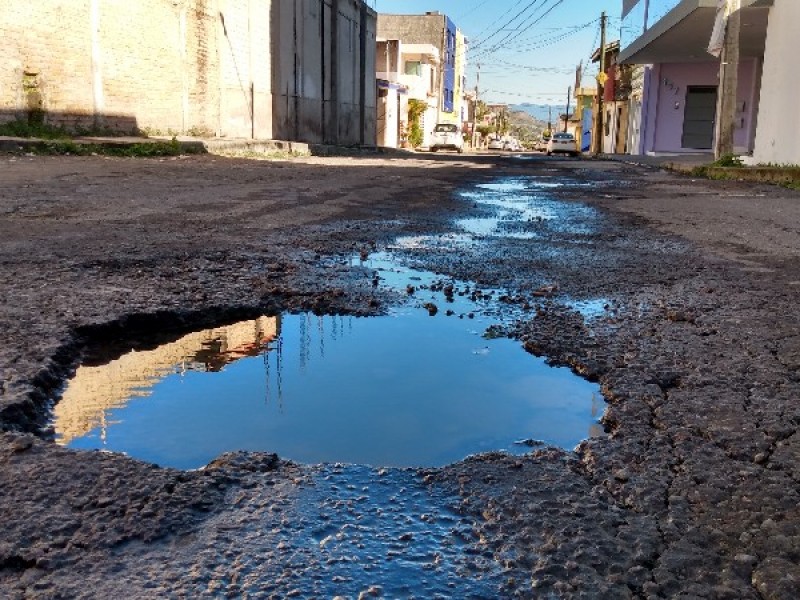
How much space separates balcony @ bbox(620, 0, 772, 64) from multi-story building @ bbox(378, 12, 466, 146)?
2562 cm

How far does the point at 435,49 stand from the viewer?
51.0m

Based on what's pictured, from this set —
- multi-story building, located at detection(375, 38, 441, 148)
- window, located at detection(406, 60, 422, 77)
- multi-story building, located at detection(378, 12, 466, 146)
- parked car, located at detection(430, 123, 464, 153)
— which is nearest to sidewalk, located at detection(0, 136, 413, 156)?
multi-story building, located at detection(375, 38, 441, 148)

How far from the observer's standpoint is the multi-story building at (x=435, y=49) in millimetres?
50969

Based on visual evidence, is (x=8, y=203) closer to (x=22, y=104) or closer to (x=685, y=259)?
(x=685, y=259)

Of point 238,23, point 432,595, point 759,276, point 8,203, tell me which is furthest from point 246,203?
point 238,23

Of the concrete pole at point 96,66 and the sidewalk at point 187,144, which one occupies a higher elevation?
the concrete pole at point 96,66

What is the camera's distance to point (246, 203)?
6422 millimetres

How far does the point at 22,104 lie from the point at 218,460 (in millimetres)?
13631

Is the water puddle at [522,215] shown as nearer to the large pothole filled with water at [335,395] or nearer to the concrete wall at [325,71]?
the large pothole filled with water at [335,395]

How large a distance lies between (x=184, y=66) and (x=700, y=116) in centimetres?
1623

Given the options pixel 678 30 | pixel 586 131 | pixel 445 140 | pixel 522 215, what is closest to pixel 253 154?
pixel 522 215

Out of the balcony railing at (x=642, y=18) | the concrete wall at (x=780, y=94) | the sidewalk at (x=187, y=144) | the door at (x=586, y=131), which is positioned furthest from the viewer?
the door at (x=586, y=131)

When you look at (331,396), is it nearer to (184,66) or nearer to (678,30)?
(184,66)

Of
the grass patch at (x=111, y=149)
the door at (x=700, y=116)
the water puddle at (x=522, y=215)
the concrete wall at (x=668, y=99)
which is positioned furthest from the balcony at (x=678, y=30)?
the grass patch at (x=111, y=149)
